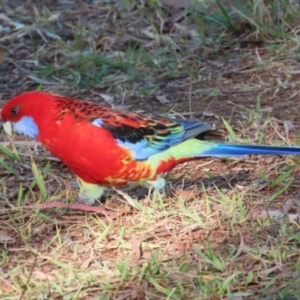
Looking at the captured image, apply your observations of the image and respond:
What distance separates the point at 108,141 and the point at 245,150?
66 centimetres

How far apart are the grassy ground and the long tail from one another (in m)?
0.19

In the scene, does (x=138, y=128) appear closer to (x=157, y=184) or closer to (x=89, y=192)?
(x=157, y=184)

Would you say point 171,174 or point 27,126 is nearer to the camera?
point 27,126

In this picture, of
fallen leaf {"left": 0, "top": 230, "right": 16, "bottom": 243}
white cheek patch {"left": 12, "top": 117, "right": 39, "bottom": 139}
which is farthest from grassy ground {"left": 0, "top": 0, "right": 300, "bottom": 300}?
white cheek patch {"left": 12, "top": 117, "right": 39, "bottom": 139}

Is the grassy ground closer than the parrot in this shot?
Yes

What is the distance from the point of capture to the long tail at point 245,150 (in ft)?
13.1

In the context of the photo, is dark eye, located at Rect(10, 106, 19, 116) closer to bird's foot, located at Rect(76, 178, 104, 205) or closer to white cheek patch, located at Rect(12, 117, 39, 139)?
white cheek patch, located at Rect(12, 117, 39, 139)

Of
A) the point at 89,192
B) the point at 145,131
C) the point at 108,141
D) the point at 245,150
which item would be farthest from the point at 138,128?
the point at 245,150

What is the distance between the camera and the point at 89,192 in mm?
4105

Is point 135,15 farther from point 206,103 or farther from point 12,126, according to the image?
point 12,126

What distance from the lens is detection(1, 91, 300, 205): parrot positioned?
3844 mm

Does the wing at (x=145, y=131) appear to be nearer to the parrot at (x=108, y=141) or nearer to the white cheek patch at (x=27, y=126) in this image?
the parrot at (x=108, y=141)

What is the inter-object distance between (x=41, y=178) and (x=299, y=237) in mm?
1364

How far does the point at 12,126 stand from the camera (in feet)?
13.1
